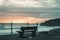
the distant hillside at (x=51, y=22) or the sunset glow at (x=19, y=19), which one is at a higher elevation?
the sunset glow at (x=19, y=19)

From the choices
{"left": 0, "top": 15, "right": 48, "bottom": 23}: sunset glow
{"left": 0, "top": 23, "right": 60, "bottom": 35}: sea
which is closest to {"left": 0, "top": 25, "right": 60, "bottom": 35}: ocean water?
{"left": 0, "top": 23, "right": 60, "bottom": 35}: sea

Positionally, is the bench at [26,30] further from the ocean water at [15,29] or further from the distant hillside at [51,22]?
the distant hillside at [51,22]

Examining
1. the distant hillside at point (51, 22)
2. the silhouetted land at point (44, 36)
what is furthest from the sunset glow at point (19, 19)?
the silhouetted land at point (44, 36)

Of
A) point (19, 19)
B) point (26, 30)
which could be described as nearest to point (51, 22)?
point (26, 30)

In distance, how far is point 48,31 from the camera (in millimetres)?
3205

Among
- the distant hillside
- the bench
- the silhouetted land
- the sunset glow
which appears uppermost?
the sunset glow

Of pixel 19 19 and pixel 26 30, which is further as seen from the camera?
pixel 26 30

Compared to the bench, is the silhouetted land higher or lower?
lower

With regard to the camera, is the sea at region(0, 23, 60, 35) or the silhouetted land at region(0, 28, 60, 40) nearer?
the sea at region(0, 23, 60, 35)

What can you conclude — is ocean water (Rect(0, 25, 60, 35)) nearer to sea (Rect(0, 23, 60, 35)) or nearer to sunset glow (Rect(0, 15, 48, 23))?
sea (Rect(0, 23, 60, 35))

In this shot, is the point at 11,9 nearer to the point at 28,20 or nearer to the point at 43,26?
the point at 28,20

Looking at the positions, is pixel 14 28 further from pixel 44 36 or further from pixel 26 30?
pixel 44 36

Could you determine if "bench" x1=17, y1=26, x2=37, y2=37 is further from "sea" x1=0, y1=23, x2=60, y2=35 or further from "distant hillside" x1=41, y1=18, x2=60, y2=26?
"distant hillside" x1=41, y1=18, x2=60, y2=26

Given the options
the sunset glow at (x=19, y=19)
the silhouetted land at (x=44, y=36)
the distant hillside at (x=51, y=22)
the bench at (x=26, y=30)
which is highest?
the sunset glow at (x=19, y=19)
